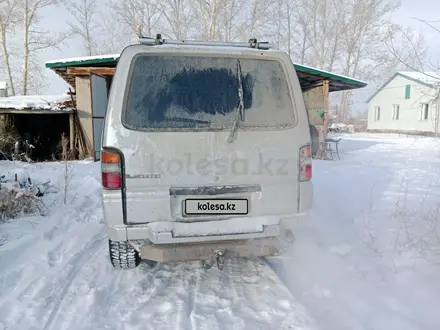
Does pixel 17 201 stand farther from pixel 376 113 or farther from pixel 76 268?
pixel 376 113

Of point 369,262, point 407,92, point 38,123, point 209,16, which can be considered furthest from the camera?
point 407,92

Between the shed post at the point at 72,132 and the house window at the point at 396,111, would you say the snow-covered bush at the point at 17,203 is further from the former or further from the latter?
the house window at the point at 396,111

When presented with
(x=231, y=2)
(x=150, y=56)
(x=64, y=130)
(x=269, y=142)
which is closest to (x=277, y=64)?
(x=269, y=142)

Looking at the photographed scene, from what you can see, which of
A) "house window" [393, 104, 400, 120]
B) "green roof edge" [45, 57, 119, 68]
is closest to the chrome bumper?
"green roof edge" [45, 57, 119, 68]

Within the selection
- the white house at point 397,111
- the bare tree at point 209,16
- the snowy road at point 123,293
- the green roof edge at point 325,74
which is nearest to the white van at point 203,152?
the snowy road at point 123,293

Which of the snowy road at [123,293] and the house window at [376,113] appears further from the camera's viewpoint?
the house window at [376,113]

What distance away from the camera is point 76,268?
3.19m

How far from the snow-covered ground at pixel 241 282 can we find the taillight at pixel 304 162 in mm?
697

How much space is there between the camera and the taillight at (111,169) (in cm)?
244

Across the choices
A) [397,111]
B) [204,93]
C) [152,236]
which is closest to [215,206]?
[152,236]

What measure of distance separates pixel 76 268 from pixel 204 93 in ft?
7.47

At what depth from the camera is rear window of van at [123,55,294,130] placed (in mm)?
2504

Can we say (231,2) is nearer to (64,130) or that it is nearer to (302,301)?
(64,130)

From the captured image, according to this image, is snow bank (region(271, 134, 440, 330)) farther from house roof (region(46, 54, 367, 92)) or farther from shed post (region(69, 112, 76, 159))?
shed post (region(69, 112, 76, 159))
